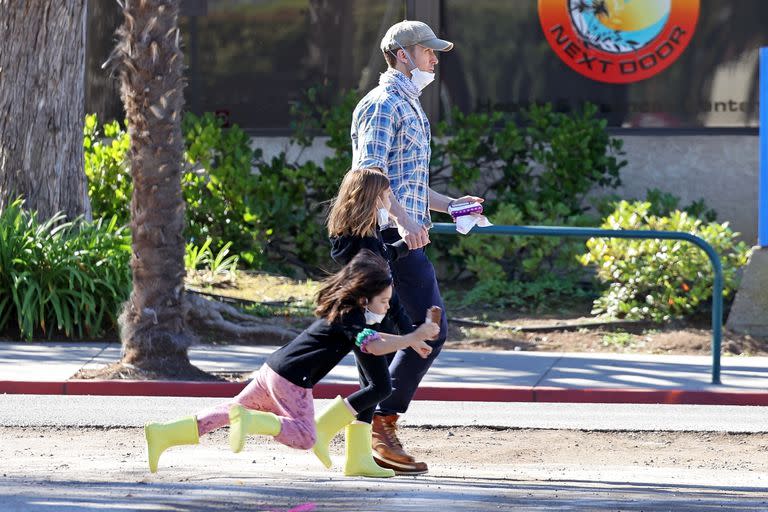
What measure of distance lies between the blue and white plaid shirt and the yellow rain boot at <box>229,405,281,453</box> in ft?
3.83

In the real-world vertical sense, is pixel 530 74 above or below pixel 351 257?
above

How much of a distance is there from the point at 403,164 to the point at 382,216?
306 mm

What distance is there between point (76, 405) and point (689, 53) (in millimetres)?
8556

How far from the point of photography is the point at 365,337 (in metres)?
6.49

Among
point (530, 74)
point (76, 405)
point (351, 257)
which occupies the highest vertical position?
point (530, 74)

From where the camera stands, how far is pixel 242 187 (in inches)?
567

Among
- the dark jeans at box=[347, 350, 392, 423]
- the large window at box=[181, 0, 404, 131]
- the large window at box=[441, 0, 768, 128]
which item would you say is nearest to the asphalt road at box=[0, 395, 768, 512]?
the dark jeans at box=[347, 350, 392, 423]

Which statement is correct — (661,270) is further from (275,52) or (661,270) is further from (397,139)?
(397,139)

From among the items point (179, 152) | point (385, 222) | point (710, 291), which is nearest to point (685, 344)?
point (710, 291)

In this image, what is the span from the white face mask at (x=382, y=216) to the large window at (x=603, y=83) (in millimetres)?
8920

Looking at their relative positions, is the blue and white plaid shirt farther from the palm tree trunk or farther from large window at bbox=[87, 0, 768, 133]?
large window at bbox=[87, 0, 768, 133]

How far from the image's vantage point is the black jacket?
266 inches

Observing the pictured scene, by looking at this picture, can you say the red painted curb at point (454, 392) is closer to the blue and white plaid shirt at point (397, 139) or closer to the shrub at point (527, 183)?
the blue and white plaid shirt at point (397, 139)

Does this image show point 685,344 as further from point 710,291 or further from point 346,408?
point 346,408
